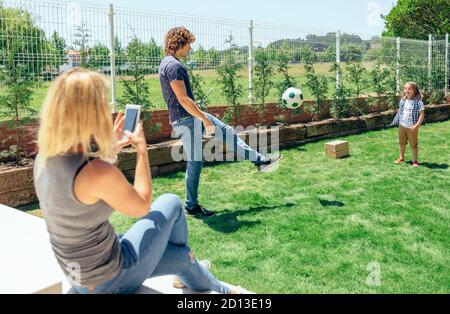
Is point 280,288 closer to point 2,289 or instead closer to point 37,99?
point 2,289

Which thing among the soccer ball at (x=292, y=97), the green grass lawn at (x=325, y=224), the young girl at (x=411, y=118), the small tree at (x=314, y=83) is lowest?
→ the green grass lawn at (x=325, y=224)

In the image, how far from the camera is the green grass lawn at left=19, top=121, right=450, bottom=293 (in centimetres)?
376

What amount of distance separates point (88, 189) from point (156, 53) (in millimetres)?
6378

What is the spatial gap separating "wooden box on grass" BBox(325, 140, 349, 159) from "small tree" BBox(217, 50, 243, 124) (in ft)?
6.52

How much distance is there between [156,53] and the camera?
325 inches

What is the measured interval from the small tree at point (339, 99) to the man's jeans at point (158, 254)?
28.7 feet

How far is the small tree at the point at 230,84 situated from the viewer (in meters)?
9.31

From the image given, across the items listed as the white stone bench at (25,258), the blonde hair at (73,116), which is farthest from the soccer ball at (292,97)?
the blonde hair at (73,116)

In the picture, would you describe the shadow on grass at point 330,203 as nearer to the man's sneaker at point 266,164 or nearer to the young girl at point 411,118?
the man's sneaker at point 266,164

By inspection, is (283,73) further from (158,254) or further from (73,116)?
(73,116)

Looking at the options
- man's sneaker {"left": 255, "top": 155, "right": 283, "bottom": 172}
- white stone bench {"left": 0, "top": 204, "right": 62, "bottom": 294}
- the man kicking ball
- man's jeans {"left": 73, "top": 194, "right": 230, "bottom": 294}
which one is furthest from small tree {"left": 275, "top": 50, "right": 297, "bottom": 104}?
man's jeans {"left": 73, "top": 194, "right": 230, "bottom": 294}

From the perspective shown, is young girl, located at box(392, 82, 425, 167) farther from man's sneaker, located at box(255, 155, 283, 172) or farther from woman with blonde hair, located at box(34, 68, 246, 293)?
woman with blonde hair, located at box(34, 68, 246, 293)

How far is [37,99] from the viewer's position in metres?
6.62

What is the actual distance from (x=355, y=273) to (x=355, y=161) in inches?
183
